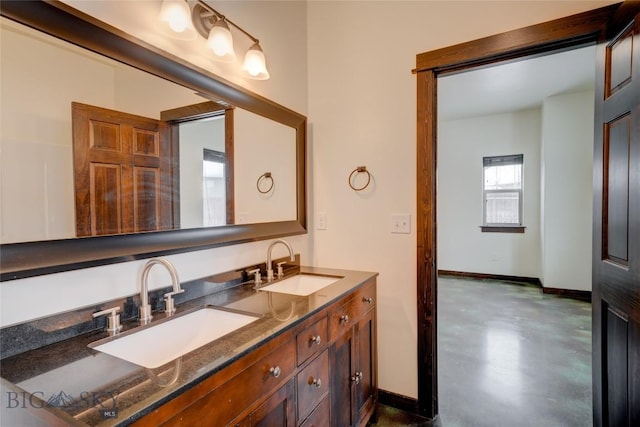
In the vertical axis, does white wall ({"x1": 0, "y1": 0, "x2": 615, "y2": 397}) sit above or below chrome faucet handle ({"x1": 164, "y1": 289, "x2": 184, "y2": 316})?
above

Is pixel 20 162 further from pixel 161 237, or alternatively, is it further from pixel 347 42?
pixel 347 42

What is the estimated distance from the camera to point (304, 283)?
6.28ft

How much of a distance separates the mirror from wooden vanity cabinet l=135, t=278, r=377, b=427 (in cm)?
59

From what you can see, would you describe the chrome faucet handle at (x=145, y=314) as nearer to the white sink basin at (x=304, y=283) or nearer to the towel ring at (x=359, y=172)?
the white sink basin at (x=304, y=283)

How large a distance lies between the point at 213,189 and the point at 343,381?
112cm

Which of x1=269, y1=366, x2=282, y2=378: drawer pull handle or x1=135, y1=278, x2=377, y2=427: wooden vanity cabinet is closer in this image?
x1=135, y1=278, x2=377, y2=427: wooden vanity cabinet

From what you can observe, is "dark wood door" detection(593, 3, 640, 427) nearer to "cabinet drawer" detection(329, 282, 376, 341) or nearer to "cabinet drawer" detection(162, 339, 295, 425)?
"cabinet drawer" detection(329, 282, 376, 341)

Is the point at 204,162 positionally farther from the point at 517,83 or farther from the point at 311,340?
the point at 517,83

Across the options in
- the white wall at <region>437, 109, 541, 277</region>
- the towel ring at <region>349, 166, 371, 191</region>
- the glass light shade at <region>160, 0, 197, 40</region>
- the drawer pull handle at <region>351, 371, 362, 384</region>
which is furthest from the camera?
the white wall at <region>437, 109, 541, 277</region>

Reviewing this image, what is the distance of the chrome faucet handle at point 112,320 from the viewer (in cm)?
103

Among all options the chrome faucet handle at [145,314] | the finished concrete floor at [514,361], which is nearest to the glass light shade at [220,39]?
the chrome faucet handle at [145,314]

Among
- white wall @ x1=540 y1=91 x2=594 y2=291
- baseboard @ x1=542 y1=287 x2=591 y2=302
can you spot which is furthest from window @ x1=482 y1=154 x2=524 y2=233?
baseboard @ x1=542 y1=287 x2=591 y2=302

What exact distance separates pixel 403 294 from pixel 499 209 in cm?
414

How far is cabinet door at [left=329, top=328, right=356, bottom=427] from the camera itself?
4.73 feet
